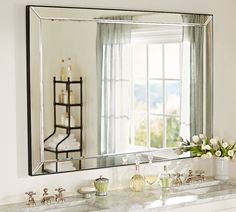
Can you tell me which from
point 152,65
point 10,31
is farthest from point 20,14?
point 152,65

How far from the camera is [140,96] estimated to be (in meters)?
3.96

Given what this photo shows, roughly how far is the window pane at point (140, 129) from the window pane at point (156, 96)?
96 millimetres

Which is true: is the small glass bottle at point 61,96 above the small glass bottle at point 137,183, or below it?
above

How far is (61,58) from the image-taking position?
3.61 meters

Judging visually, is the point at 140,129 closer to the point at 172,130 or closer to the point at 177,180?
the point at 172,130

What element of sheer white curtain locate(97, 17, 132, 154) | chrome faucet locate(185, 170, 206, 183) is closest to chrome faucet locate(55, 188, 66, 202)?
sheer white curtain locate(97, 17, 132, 154)

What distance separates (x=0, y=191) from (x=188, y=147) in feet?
4.58

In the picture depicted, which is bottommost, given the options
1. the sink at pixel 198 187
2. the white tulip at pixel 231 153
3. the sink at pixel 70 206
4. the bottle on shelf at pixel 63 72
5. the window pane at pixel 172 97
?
the sink at pixel 70 206

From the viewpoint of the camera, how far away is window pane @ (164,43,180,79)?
13.4 ft

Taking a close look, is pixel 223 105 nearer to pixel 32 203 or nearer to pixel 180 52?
pixel 180 52

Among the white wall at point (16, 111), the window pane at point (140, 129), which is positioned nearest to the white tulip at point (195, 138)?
the window pane at point (140, 129)

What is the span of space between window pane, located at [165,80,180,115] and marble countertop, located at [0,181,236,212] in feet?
1.73

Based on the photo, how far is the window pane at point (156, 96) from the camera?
402 centimetres

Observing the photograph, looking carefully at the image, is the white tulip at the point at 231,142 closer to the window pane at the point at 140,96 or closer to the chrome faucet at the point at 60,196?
the window pane at the point at 140,96
